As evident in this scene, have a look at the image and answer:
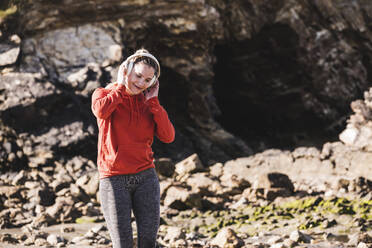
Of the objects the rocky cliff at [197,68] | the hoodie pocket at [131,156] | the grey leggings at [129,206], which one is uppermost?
the rocky cliff at [197,68]

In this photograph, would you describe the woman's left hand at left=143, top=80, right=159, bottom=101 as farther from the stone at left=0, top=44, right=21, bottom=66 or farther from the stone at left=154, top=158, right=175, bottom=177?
the stone at left=0, top=44, right=21, bottom=66

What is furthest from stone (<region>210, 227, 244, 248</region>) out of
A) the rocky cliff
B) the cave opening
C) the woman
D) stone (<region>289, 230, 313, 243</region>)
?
the cave opening

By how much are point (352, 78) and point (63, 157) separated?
13639mm

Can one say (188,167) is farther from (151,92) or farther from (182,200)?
(151,92)

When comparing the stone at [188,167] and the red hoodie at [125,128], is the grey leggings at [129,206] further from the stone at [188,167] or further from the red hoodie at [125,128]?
the stone at [188,167]

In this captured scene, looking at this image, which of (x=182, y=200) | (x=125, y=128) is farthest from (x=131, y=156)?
(x=182, y=200)

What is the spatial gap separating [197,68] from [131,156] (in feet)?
44.9

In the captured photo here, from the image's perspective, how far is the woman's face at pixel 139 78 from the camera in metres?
3.39

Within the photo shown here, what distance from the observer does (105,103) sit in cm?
328

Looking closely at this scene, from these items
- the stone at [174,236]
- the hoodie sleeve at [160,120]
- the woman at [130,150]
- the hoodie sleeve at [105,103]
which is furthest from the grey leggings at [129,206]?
the stone at [174,236]

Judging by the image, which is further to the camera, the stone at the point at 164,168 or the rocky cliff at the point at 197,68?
the rocky cliff at the point at 197,68

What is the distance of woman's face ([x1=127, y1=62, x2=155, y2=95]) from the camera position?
339 centimetres

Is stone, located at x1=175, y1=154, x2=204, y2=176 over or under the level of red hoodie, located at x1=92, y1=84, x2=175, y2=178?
under

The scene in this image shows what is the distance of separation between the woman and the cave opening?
15.7 meters
